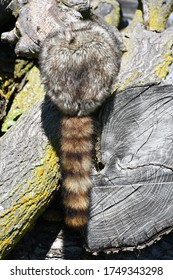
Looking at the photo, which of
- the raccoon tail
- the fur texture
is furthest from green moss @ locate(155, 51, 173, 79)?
the raccoon tail

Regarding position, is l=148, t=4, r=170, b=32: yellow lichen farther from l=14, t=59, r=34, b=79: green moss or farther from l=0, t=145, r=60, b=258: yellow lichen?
l=0, t=145, r=60, b=258: yellow lichen

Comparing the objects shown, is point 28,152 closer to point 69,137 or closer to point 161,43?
point 69,137

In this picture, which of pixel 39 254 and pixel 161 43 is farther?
pixel 39 254

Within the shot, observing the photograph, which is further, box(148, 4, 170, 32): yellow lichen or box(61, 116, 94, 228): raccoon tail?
box(148, 4, 170, 32): yellow lichen

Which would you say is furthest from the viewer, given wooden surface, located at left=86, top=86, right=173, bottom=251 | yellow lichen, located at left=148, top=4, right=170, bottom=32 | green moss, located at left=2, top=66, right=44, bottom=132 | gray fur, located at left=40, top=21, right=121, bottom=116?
A: yellow lichen, located at left=148, top=4, right=170, bottom=32

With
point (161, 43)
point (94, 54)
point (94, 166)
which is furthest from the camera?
point (161, 43)

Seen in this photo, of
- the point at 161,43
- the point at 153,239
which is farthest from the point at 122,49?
the point at 153,239

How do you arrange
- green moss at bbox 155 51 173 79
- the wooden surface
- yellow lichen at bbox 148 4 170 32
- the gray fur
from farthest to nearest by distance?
yellow lichen at bbox 148 4 170 32
green moss at bbox 155 51 173 79
the wooden surface
the gray fur

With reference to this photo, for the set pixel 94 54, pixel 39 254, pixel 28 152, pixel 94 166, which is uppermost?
pixel 94 54
